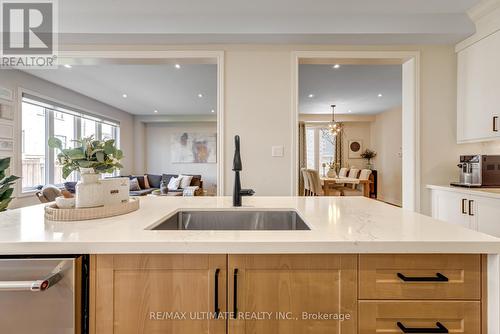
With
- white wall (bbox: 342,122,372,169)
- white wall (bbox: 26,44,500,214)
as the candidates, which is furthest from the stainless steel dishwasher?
white wall (bbox: 342,122,372,169)

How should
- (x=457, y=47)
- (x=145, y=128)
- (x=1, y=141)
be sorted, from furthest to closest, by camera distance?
(x=145, y=128) < (x=1, y=141) < (x=457, y=47)

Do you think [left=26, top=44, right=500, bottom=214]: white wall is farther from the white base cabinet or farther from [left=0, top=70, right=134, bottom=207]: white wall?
[left=0, top=70, right=134, bottom=207]: white wall

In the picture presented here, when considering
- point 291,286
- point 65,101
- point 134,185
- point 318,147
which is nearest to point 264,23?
point 291,286

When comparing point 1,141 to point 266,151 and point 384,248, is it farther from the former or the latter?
point 384,248

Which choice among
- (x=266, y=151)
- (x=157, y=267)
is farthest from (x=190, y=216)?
(x=266, y=151)

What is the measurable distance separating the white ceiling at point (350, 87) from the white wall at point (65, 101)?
416 centimetres

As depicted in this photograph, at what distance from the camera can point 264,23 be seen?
2393mm

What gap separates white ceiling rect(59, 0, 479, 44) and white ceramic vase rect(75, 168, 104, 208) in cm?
179

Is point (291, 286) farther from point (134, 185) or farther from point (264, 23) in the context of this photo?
point (134, 185)

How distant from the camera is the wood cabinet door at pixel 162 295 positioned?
0.80 m

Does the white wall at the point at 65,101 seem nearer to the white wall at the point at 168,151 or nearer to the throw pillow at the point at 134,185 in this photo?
the white wall at the point at 168,151

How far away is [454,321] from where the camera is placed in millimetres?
797

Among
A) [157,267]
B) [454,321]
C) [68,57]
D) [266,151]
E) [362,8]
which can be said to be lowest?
[454,321]

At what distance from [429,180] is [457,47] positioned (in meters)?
1.35
